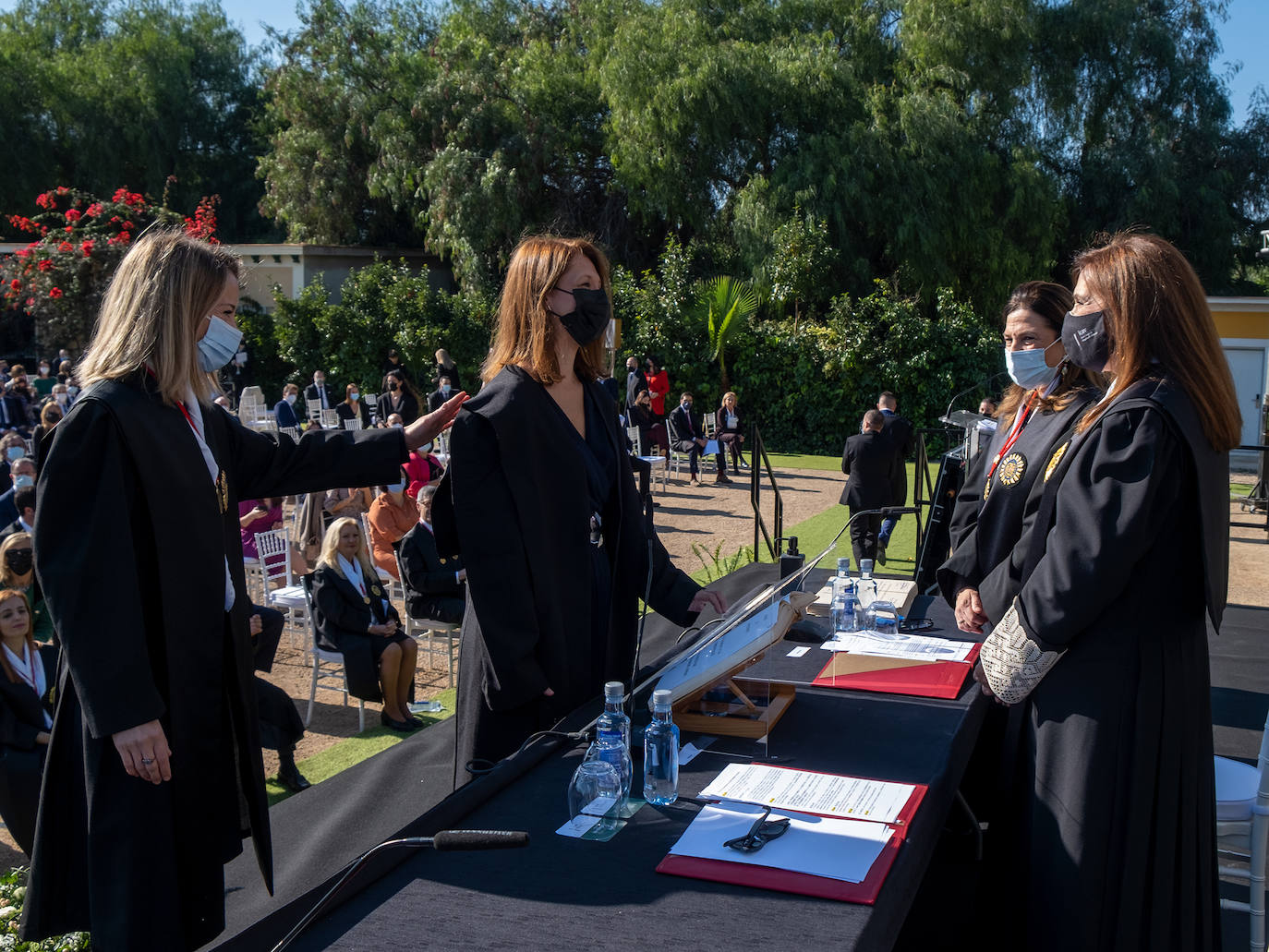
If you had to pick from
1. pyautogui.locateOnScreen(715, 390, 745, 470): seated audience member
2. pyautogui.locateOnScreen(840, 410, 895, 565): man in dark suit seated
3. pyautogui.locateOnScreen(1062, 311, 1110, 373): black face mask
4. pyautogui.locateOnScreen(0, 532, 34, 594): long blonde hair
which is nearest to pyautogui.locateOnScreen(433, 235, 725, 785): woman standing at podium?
pyautogui.locateOnScreen(1062, 311, 1110, 373): black face mask

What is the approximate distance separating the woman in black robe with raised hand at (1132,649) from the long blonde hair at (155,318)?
1974mm

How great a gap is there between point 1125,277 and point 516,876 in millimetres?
1904

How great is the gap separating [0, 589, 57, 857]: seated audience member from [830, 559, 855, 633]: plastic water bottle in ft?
9.85

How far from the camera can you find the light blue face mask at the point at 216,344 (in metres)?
2.44

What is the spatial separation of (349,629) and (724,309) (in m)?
15.7

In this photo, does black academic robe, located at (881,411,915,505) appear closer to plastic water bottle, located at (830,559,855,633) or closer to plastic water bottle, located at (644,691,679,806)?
plastic water bottle, located at (830,559,855,633)

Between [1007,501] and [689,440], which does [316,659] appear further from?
[689,440]

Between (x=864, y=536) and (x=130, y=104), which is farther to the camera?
(x=130, y=104)

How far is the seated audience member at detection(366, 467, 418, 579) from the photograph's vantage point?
799cm

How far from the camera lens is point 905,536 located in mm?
11445

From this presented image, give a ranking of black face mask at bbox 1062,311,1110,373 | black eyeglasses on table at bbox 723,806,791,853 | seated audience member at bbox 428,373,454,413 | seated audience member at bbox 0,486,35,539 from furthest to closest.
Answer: seated audience member at bbox 428,373,454,413 < seated audience member at bbox 0,486,35,539 < black face mask at bbox 1062,311,1110,373 < black eyeglasses on table at bbox 723,806,791,853

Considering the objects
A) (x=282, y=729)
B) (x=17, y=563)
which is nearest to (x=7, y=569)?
(x=17, y=563)

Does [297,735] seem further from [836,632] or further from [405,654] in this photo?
[836,632]

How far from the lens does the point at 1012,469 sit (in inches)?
120
